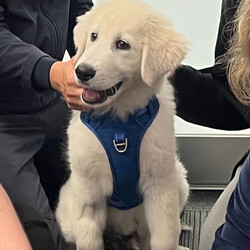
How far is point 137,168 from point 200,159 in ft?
3.05

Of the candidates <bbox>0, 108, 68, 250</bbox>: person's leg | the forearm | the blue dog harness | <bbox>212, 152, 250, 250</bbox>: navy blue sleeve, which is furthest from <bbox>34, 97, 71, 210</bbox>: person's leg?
<bbox>212, 152, 250, 250</bbox>: navy blue sleeve

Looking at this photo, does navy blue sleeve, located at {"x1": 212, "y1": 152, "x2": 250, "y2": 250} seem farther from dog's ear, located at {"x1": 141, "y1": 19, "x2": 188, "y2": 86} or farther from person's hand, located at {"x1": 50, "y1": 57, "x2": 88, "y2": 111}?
person's hand, located at {"x1": 50, "y1": 57, "x2": 88, "y2": 111}

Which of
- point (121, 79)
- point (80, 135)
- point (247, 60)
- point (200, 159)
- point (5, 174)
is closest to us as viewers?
point (247, 60)

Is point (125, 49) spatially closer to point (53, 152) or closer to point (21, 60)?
point (21, 60)

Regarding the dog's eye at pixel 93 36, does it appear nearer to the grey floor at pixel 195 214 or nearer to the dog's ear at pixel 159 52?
the dog's ear at pixel 159 52

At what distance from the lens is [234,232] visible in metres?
1.20

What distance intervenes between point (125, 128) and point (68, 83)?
154mm

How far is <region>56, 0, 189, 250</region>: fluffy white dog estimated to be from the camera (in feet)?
4.02

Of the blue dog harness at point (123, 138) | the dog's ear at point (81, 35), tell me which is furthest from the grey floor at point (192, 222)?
the dog's ear at point (81, 35)

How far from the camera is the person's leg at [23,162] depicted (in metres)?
1.52

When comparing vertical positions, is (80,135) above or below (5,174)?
above

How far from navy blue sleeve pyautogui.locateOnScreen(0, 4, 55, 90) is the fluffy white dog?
0.41 feet

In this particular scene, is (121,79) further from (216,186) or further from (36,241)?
(216,186)

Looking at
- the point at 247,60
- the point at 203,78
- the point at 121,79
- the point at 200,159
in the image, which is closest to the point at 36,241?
the point at 121,79
